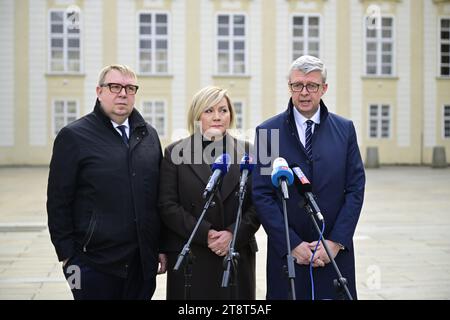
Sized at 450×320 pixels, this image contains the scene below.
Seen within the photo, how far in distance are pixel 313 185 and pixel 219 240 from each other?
639 millimetres

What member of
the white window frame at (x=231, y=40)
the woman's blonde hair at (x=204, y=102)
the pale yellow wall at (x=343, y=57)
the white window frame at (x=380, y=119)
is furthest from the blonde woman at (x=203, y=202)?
the white window frame at (x=380, y=119)

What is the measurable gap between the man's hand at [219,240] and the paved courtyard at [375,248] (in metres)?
2.39

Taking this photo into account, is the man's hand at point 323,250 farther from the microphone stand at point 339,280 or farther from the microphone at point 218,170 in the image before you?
the microphone at point 218,170

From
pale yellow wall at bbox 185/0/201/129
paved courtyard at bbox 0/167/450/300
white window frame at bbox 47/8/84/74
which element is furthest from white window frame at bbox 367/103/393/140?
white window frame at bbox 47/8/84/74

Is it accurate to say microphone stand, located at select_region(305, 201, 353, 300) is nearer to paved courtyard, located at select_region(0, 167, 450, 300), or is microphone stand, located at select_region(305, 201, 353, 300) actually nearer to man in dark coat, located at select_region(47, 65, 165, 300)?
man in dark coat, located at select_region(47, 65, 165, 300)

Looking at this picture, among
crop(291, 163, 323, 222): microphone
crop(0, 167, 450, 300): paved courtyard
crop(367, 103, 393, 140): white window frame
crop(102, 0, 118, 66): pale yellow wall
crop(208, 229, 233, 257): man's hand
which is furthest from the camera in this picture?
crop(367, 103, 393, 140): white window frame

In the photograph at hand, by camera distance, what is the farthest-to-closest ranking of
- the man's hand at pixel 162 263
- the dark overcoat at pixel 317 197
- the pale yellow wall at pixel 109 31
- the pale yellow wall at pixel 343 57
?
the pale yellow wall at pixel 343 57 < the pale yellow wall at pixel 109 31 < the man's hand at pixel 162 263 < the dark overcoat at pixel 317 197

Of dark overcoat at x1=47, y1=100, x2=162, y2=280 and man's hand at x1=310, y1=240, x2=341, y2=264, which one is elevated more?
dark overcoat at x1=47, y1=100, x2=162, y2=280

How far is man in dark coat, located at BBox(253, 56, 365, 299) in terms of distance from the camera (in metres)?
3.69

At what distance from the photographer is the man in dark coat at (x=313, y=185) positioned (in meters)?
3.69

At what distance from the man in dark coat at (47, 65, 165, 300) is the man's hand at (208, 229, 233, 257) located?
360 mm

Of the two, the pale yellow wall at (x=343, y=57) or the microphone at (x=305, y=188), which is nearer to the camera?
the microphone at (x=305, y=188)
